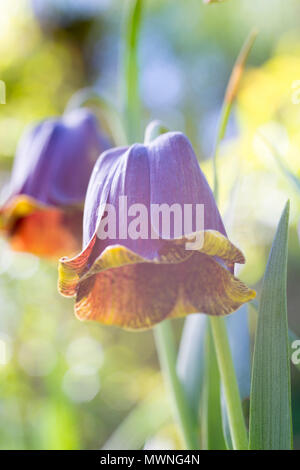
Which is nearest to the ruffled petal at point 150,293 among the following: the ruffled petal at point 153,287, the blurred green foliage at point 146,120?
the ruffled petal at point 153,287

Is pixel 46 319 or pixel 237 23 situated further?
pixel 237 23

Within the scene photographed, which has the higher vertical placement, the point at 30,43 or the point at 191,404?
the point at 30,43

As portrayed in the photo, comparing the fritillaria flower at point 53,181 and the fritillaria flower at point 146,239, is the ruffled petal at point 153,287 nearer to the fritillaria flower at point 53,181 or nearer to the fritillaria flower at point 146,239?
the fritillaria flower at point 146,239

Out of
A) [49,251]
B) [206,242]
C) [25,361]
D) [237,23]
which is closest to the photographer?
[206,242]

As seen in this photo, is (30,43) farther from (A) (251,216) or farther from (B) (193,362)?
(B) (193,362)

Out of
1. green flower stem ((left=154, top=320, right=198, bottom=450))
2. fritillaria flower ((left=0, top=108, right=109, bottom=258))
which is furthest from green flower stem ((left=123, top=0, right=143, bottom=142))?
green flower stem ((left=154, top=320, right=198, bottom=450))

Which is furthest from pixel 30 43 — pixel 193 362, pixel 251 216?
pixel 193 362

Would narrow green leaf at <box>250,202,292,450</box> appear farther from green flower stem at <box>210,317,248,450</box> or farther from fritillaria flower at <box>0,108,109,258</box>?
fritillaria flower at <box>0,108,109,258</box>
